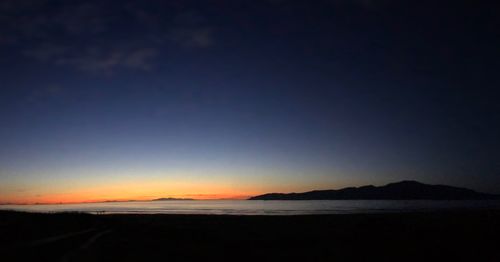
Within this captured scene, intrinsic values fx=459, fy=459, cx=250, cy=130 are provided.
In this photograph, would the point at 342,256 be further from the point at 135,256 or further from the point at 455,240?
Answer: the point at 455,240

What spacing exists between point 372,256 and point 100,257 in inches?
392

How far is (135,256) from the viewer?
1628 cm

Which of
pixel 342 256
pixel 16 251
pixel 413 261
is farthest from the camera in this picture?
pixel 342 256

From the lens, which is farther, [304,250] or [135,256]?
[304,250]

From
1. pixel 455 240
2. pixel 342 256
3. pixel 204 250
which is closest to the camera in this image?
pixel 342 256

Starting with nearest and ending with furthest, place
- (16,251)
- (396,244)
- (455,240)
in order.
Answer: (16,251), (396,244), (455,240)

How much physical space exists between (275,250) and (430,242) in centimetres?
854

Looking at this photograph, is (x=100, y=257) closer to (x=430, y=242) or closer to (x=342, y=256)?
(x=342, y=256)

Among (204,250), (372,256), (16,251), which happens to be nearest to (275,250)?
(204,250)

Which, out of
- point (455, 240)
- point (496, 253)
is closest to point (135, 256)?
point (496, 253)

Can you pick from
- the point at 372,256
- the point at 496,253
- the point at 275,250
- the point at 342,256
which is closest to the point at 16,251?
the point at 275,250

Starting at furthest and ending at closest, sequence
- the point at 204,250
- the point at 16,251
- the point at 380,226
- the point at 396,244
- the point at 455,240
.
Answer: the point at 380,226, the point at 455,240, the point at 396,244, the point at 204,250, the point at 16,251

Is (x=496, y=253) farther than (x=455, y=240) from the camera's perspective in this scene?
No

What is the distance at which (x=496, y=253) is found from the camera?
18406 millimetres
